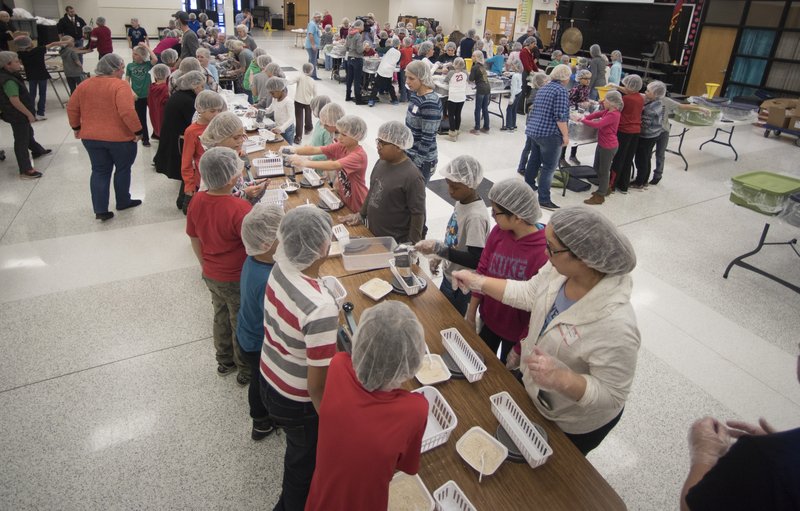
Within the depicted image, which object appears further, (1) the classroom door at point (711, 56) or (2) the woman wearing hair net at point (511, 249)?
(1) the classroom door at point (711, 56)

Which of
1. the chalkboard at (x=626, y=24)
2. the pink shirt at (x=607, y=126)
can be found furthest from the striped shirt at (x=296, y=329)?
the chalkboard at (x=626, y=24)

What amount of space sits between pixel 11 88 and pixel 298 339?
5578 mm

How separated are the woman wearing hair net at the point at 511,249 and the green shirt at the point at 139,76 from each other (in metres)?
5.91

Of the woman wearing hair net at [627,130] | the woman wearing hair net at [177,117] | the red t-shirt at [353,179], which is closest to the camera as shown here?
the red t-shirt at [353,179]

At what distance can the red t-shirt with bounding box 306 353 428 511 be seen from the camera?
1130 mm

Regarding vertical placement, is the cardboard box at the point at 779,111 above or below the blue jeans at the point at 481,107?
above

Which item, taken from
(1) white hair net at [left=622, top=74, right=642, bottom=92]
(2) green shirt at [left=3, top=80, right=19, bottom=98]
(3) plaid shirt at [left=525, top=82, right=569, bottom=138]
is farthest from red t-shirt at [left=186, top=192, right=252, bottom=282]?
(1) white hair net at [left=622, top=74, right=642, bottom=92]

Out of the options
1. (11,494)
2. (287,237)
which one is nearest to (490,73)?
(287,237)

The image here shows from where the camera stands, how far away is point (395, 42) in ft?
34.2

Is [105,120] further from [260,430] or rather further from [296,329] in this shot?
[296,329]

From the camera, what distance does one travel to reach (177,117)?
13.8 feet

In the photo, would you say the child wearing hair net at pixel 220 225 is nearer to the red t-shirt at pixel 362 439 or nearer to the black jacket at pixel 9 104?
the red t-shirt at pixel 362 439

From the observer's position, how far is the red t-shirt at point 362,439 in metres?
1.13

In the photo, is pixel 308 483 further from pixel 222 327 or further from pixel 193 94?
pixel 193 94
